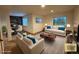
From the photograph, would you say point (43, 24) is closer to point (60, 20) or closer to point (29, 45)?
point (60, 20)

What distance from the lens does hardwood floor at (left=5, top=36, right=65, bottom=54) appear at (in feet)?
5.04

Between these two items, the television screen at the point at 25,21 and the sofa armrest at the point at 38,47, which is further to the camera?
the television screen at the point at 25,21

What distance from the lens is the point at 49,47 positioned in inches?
62.9

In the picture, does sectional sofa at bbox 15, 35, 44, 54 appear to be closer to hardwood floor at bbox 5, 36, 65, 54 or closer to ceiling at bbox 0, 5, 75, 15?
hardwood floor at bbox 5, 36, 65, 54

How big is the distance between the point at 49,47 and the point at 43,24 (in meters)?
0.45

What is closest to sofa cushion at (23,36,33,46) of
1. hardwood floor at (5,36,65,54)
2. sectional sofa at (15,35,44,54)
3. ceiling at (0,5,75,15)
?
sectional sofa at (15,35,44,54)

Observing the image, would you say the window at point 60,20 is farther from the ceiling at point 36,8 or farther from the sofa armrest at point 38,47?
the sofa armrest at point 38,47

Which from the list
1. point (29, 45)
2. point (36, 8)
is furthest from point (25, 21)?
point (29, 45)

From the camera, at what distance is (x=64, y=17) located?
1585 mm

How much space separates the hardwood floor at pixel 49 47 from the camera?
1.54 m

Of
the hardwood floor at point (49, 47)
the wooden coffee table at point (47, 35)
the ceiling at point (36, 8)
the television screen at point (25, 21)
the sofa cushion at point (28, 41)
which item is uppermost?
the ceiling at point (36, 8)

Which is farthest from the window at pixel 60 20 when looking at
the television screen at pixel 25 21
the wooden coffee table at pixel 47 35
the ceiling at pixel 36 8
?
the television screen at pixel 25 21
